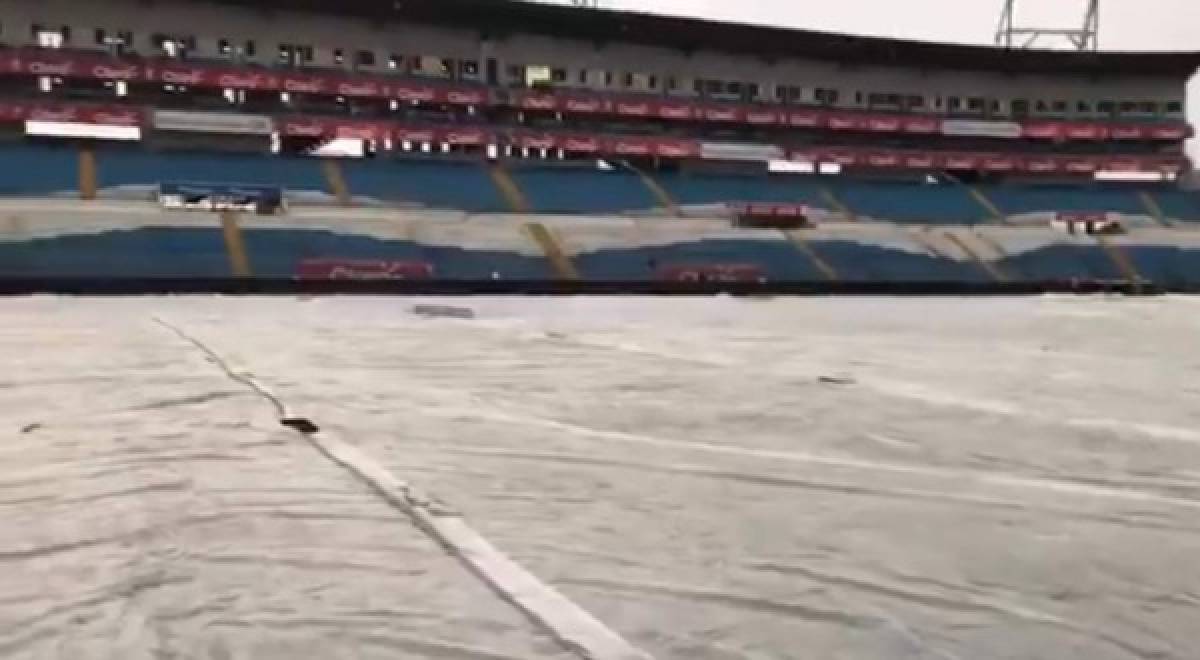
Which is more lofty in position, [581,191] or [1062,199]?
[581,191]

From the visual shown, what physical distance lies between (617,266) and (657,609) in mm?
21893

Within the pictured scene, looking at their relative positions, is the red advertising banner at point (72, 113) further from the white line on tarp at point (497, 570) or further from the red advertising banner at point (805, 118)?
the white line on tarp at point (497, 570)

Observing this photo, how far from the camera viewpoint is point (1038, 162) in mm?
36812

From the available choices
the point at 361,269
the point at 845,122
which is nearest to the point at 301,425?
the point at 361,269

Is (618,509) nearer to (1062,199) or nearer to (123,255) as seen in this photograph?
(123,255)

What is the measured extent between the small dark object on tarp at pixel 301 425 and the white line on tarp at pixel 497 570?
1.21 feet

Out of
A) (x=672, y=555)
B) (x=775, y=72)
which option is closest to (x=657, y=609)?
(x=672, y=555)

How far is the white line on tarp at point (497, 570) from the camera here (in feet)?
6.78

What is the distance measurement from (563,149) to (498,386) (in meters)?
26.4

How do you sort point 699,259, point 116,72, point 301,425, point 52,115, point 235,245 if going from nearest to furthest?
1. point 301,425
2. point 235,245
3. point 699,259
4. point 52,115
5. point 116,72

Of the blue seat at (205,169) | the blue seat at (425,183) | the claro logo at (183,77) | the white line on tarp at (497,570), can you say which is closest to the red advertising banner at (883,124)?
the blue seat at (425,183)

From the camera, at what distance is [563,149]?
3183 cm

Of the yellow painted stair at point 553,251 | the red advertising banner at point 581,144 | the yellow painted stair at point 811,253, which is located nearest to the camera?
the yellow painted stair at point 553,251

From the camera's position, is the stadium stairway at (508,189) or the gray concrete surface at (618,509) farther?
the stadium stairway at (508,189)
